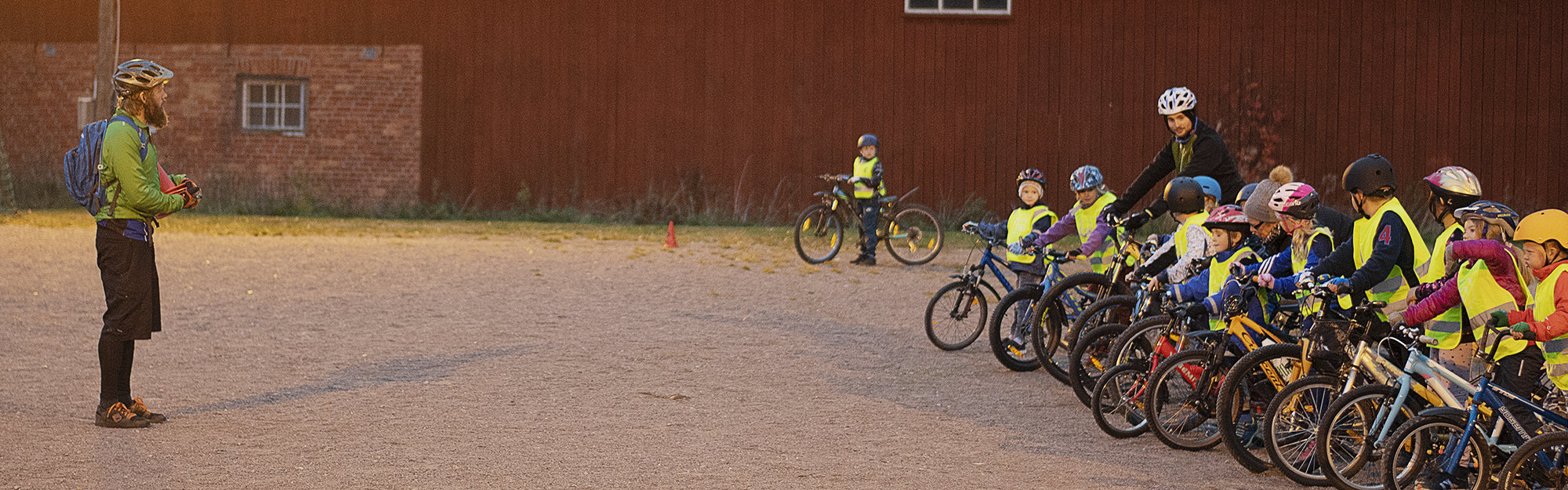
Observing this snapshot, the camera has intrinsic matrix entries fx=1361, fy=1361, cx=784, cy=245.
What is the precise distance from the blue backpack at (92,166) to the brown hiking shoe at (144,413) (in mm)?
847

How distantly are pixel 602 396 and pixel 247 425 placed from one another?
5.41 feet

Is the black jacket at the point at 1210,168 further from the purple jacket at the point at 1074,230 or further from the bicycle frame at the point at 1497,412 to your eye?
the bicycle frame at the point at 1497,412

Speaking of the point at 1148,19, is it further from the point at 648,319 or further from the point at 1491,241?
the point at 1491,241

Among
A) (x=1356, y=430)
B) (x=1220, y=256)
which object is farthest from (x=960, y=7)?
(x=1356, y=430)

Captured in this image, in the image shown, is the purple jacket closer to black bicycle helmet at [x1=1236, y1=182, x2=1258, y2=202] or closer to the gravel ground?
the gravel ground

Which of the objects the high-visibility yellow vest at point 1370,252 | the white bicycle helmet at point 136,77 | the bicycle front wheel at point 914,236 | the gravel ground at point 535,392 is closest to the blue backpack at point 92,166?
the white bicycle helmet at point 136,77

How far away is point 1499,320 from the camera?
464cm

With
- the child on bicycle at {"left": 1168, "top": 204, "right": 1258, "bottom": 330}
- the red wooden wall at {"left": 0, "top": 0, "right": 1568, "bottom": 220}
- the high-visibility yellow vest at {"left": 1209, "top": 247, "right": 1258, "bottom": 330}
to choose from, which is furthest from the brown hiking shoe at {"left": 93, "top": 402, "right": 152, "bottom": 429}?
the red wooden wall at {"left": 0, "top": 0, "right": 1568, "bottom": 220}

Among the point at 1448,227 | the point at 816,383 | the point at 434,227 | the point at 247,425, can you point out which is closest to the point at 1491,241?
the point at 1448,227

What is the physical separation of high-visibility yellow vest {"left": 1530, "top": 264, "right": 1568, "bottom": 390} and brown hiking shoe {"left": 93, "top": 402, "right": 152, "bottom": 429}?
18.1ft

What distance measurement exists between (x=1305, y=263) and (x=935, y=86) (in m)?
15.0

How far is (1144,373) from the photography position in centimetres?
598

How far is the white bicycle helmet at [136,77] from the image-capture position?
19.2ft

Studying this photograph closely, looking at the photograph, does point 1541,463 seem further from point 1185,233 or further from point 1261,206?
point 1185,233
